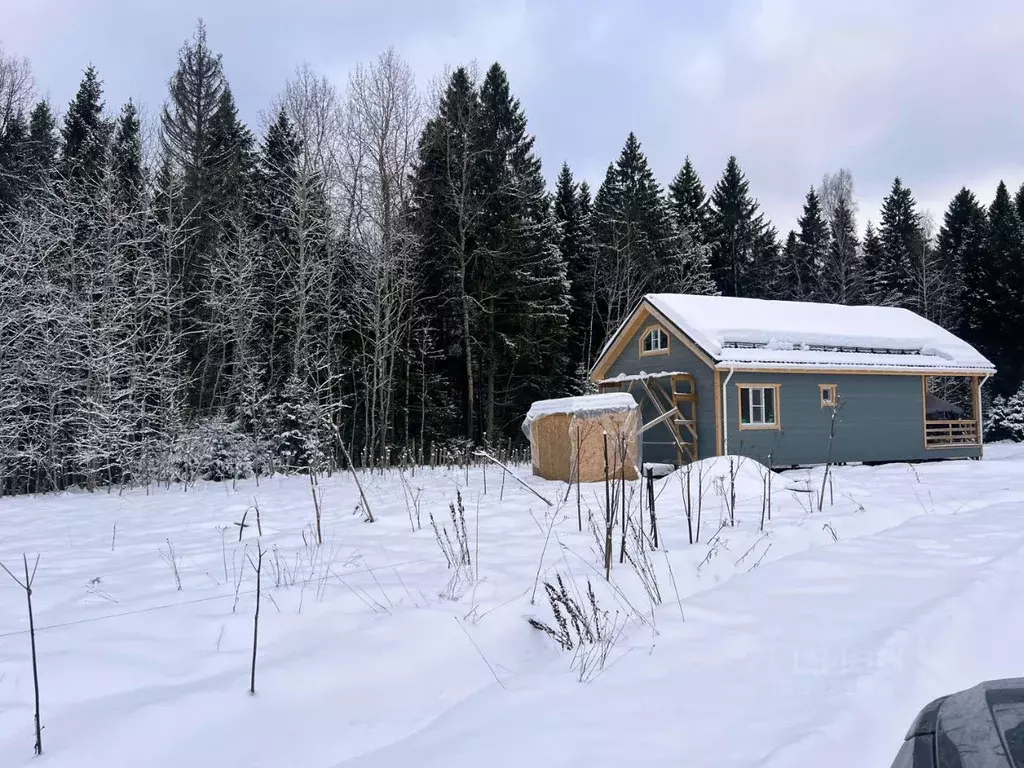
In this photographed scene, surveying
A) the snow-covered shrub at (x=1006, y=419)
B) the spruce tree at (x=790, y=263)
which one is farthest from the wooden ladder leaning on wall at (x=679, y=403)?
the spruce tree at (x=790, y=263)

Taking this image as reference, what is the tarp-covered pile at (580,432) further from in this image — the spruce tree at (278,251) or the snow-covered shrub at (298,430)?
the spruce tree at (278,251)

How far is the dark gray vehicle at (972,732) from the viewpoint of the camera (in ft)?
3.97

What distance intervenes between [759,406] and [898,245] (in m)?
25.6

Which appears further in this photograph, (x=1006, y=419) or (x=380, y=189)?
(x=1006, y=419)

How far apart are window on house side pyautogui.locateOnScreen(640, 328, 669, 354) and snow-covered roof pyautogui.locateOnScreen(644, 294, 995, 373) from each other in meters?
0.81

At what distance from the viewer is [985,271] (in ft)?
99.7

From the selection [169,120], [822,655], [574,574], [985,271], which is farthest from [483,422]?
[985,271]

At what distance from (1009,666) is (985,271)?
112 ft

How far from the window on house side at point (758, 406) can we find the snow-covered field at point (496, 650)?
9152 mm

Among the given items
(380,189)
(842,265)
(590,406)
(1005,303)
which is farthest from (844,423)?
(1005,303)

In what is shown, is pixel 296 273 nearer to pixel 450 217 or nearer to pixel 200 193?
pixel 200 193

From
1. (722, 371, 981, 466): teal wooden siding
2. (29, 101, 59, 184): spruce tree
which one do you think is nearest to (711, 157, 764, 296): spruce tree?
(722, 371, 981, 466): teal wooden siding

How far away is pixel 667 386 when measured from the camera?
1667cm

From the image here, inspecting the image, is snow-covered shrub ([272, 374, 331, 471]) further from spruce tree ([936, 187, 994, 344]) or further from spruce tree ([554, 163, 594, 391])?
spruce tree ([936, 187, 994, 344])
